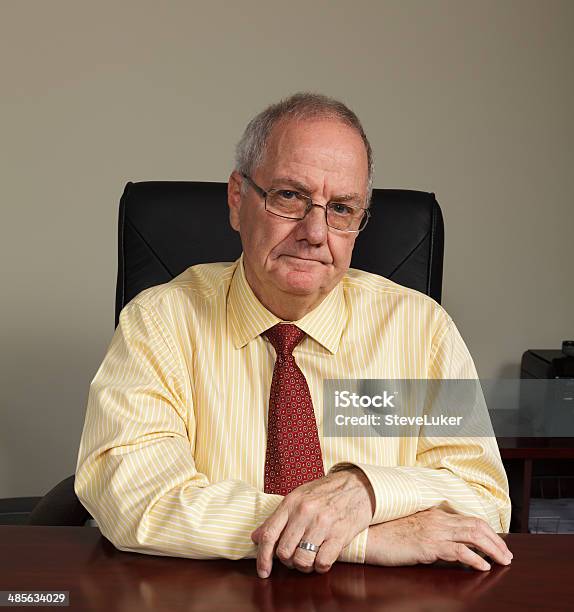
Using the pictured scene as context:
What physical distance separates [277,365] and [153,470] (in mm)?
350

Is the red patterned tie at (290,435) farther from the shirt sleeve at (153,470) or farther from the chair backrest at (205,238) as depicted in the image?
the chair backrest at (205,238)

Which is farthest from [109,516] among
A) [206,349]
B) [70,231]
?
[70,231]

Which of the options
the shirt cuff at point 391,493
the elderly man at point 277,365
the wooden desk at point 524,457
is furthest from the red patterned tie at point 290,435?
the wooden desk at point 524,457

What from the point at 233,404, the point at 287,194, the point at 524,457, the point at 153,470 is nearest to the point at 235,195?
the point at 287,194

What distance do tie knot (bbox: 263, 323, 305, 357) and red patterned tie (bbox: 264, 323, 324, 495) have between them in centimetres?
4

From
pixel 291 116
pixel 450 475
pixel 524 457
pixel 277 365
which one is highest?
pixel 291 116

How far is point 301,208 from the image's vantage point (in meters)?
1.62

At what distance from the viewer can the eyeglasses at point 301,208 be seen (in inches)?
63.6

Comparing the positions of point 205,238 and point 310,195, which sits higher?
point 310,195

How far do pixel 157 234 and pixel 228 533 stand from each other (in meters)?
0.97

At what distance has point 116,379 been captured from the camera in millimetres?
1558

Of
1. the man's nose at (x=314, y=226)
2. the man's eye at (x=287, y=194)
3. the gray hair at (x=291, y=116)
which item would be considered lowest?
the man's nose at (x=314, y=226)

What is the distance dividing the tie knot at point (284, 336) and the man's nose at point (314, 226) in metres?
0.18

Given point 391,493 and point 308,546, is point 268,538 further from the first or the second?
point 391,493
